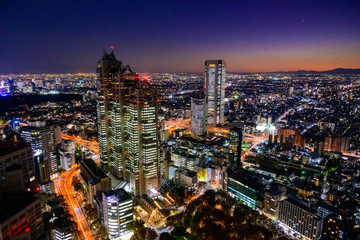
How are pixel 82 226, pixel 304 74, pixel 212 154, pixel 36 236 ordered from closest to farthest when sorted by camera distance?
pixel 36 236 < pixel 82 226 < pixel 212 154 < pixel 304 74

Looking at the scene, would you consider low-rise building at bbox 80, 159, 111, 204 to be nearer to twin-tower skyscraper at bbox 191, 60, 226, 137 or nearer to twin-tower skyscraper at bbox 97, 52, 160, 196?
twin-tower skyscraper at bbox 97, 52, 160, 196

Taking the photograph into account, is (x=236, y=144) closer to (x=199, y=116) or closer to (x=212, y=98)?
(x=199, y=116)

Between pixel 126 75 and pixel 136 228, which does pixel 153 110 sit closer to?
pixel 126 75

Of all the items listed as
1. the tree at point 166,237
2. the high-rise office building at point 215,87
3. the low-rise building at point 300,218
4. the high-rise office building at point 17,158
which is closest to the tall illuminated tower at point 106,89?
the high-rise office building at point 17,158

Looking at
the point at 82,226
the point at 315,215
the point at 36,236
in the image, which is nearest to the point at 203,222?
the point at 315,215

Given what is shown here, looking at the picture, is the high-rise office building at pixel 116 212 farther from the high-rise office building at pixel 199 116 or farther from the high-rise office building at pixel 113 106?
the high-rise office building at pixel 199 116

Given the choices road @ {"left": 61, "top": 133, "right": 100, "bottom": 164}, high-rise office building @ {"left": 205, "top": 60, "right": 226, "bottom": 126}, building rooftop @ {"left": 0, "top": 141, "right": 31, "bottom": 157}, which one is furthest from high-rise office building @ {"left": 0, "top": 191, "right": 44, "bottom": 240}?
high-rise office building @ {"left": 205, "top": 60, "right": 226, "bottom": 126}

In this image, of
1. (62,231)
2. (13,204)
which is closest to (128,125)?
(62,231)
